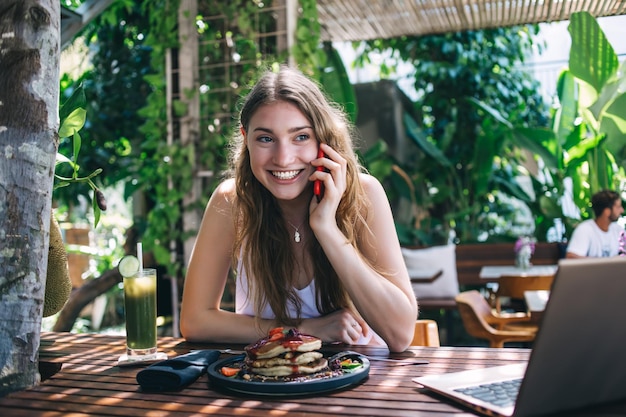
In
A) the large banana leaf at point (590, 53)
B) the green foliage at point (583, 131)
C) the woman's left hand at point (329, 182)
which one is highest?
the large banana leaf at point (590, 53)

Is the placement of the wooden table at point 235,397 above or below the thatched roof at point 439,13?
below

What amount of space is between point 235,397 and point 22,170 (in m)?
0.62

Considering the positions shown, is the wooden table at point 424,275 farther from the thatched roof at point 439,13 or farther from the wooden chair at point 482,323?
the thatched roof at point 439,13

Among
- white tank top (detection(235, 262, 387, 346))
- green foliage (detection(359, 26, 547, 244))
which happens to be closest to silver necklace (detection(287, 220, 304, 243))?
white tank top (detection(235, 262, 387, 346))

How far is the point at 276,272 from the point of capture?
198cm

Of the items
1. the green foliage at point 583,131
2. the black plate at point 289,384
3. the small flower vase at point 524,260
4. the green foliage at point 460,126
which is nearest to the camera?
the black plate at point 289,384

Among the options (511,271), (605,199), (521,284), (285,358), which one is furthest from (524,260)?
(285,358)

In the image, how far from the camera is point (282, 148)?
179 centimetres

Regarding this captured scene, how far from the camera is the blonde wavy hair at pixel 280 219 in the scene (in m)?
1.87

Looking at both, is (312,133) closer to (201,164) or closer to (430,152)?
(201,164)

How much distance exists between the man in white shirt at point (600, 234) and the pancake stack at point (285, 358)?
405cm

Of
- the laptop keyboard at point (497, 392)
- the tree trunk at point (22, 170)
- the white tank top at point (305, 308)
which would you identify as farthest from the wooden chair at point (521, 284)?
the tree trunk at point (22, 170)

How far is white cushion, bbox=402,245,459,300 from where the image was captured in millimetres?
5453

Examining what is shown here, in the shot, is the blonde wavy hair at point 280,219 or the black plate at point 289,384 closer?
the black plate at point 289,384
